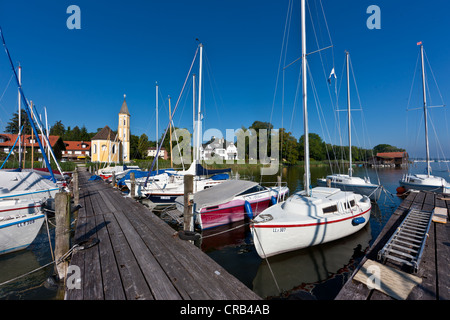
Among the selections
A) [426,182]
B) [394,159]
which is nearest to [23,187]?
[426,182]

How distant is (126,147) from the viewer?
5394 cm

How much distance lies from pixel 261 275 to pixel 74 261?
5410 mm

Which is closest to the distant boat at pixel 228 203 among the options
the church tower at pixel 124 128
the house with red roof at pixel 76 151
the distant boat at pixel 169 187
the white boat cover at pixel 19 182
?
the distant boat at pixel 169 187

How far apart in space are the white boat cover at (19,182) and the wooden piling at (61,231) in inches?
340

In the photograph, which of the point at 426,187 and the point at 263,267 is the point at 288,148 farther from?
the point at 263,267

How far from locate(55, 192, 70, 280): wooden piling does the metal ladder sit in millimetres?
7873

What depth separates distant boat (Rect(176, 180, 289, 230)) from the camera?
9.75 meters

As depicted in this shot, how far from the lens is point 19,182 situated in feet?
38.2

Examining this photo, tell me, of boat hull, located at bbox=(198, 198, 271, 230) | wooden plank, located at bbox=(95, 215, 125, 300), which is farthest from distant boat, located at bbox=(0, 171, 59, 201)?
boat hull, located at bbox=(198, 198, 271, 230)

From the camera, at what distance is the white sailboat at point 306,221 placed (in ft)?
22.3

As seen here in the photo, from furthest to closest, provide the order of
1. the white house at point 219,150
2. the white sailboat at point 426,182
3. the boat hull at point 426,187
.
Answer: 1. the white house at point 219,150
2. the white sailboat at point 426,182
3. the boat hull at point 426,187

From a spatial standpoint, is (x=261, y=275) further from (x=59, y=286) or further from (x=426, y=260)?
(x=59, y=286)

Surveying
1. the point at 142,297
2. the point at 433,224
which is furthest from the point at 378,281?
the point at 433,224

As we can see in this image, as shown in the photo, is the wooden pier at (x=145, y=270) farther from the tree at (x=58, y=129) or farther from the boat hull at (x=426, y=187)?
the tree at (x=58, y=129)
